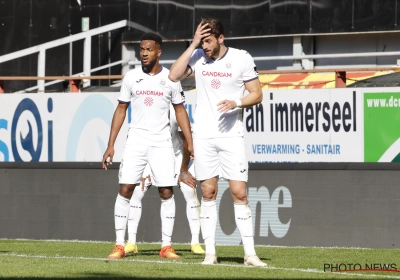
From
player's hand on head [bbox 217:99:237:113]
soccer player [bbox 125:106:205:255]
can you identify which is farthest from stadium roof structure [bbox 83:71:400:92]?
player's hand on head [bbox 217:99:237:113]

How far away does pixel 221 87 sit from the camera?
1019cm

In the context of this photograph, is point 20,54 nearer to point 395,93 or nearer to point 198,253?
point 395,93

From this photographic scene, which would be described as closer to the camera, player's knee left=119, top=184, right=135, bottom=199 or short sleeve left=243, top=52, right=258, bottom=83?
short sleeve left=243, top=52, right=258, bottom=83

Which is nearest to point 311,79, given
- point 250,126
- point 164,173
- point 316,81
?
point 316,81

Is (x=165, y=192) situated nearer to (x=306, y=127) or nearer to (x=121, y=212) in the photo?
(x=121, y=212)

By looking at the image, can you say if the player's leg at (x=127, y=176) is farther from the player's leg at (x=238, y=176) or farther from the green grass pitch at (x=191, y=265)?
the player's leg at (x=238, y=176)

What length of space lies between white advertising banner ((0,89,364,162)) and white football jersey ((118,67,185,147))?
216 inches

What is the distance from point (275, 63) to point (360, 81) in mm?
5280

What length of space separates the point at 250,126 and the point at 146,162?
19.6ft

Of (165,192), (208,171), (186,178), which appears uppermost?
(208,171)

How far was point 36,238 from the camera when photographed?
16750 millimetres

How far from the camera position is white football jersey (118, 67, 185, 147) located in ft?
37.4

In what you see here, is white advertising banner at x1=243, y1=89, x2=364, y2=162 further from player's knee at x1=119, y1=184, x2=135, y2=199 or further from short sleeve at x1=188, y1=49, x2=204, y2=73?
short sleeve at x1=188, y1=49, x2=204, y2=73

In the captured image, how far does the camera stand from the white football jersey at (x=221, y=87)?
10.2 metres
